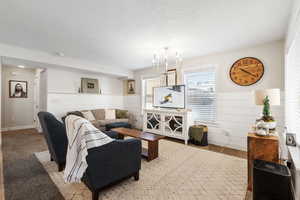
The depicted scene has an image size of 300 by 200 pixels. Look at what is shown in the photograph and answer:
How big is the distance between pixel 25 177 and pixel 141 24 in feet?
9.52

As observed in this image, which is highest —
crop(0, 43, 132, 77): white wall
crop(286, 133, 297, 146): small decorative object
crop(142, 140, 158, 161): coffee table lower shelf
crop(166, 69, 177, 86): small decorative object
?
crop(0, 43, 132, 77): white wall

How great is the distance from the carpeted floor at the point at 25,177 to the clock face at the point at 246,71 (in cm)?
388

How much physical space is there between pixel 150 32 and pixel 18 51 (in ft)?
10.3

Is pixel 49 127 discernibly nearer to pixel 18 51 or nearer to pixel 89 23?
pixel 89 23

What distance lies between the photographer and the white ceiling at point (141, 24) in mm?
1753

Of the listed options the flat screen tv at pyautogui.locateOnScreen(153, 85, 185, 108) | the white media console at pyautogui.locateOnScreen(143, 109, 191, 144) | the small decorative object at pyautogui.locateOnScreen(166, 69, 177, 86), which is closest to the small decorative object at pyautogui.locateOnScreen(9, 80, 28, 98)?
the white media console at pyautogui.locateOnScreen(143, 109, 191, 144)

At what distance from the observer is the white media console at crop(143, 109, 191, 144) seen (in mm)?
3553

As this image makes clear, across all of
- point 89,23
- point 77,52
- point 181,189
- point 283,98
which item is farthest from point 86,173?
point 283,98

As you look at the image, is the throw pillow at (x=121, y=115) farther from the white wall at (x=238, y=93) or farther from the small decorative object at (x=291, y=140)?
the small decorative object at (x=291, y=140)

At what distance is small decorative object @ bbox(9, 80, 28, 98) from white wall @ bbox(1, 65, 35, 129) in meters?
0.09

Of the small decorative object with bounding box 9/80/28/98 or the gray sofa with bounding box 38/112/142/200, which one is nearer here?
the gray sofa with bounding box 38/112/142/200

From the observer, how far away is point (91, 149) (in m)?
1.38

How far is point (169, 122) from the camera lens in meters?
3.88

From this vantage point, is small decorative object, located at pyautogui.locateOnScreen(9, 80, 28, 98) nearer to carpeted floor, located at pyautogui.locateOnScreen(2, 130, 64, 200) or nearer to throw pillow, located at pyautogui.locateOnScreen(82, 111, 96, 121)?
carpeted floor, located at pyautogui.locateOnScreen(2, 130, 64, 200)
